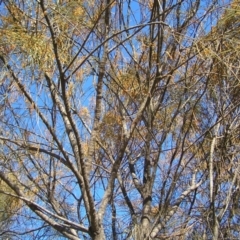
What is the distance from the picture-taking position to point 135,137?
7.91 feet

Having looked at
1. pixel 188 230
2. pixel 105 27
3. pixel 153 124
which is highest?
pixel 105 27

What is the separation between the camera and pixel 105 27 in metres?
2.21

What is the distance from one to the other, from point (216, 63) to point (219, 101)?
27 cm

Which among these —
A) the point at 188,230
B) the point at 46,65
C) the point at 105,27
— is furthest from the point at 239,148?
the point at 46,65

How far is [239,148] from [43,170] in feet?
2.84

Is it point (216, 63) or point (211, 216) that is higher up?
point (216, 63)

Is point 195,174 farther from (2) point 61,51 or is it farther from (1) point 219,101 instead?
→ (2) point 61,51

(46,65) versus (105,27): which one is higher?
(105,27)

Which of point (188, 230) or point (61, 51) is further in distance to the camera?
point (188, 230)

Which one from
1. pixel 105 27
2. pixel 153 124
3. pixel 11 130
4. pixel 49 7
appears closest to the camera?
pixel 49 7

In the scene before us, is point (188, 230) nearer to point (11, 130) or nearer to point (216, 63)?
point (216, 63)

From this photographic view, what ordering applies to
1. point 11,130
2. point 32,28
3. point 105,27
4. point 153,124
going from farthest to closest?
point 153,124, point 105,27, point 11,130, point 32,28

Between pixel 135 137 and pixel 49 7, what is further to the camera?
pixel 135 137

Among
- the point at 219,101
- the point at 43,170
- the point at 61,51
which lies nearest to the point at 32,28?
the point at 61,51
